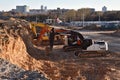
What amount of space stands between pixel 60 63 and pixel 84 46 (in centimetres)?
557

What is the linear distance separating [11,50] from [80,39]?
10581 mm

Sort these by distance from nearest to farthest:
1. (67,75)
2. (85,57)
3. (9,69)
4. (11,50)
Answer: (9,69) < (67,75) < (11,50) < (85,57)

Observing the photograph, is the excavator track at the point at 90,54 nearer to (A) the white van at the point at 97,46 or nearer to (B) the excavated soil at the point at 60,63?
(A) the white van at the point at 97,46

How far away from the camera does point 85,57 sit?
33406mm

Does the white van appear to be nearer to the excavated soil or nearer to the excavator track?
the excavator track

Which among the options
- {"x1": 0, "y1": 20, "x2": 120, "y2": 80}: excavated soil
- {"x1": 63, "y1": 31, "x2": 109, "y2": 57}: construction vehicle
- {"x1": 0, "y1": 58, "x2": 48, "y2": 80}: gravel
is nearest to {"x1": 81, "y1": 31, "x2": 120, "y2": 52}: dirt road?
{"x1": 63, "y1": 31, "x2": 109, "y2": 57}: construction vehicle

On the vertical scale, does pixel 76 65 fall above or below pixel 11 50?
below

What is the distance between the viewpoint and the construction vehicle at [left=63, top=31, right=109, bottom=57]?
33.6 meters

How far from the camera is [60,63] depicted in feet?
98.2

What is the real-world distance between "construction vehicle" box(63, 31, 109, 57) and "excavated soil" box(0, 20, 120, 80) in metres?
0.62

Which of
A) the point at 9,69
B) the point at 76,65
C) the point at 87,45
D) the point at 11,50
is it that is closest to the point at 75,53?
the point at 87,45

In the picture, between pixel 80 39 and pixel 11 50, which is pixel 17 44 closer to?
pixel 11 50

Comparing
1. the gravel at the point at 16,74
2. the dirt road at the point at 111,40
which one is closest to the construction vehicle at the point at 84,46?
the dirt road at the point at 111,40

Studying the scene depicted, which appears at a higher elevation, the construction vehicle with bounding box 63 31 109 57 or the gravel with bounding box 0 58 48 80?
the gravel with bounding box 0 58 48 80
